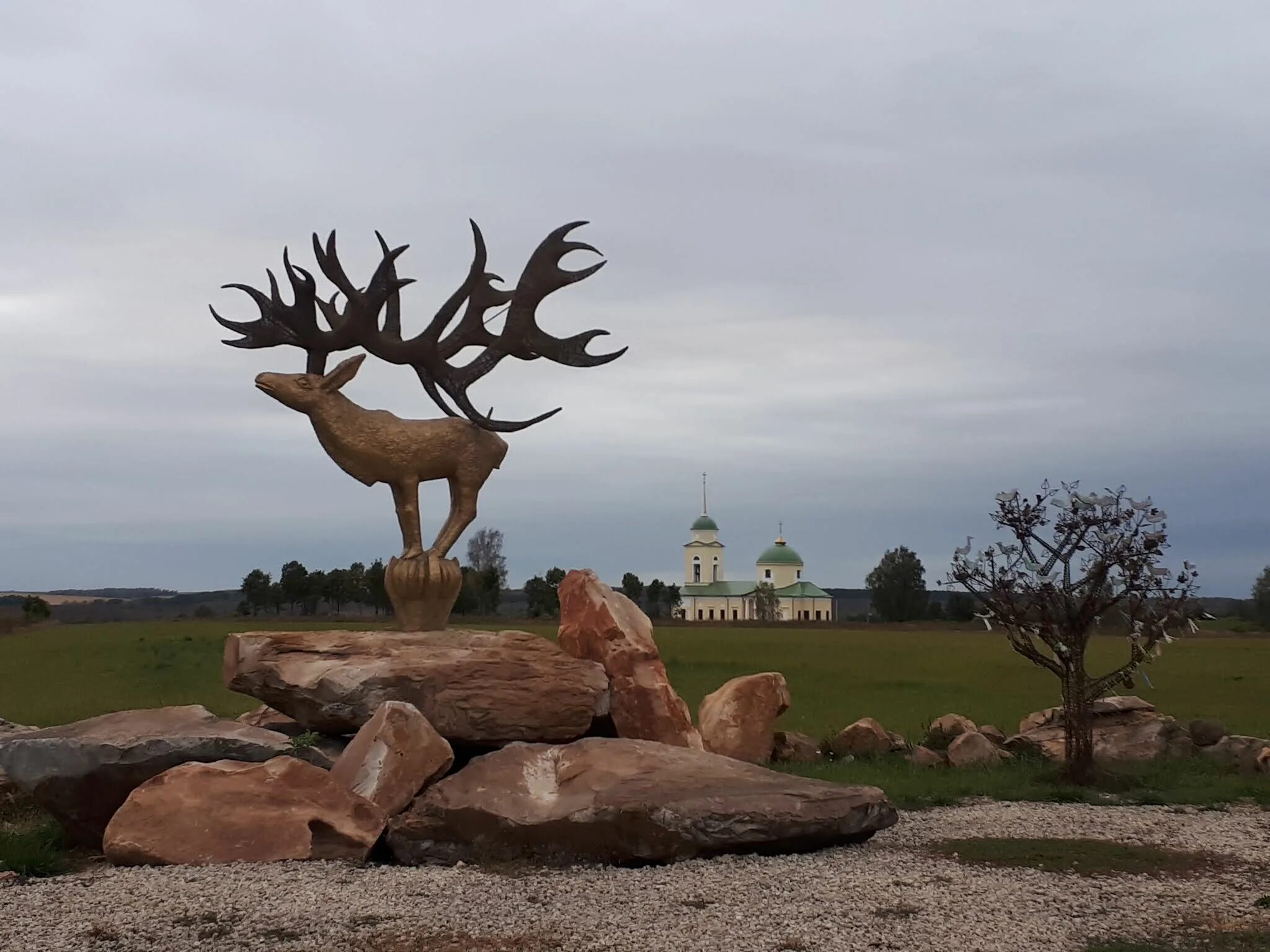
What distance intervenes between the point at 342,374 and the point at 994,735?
10064mm

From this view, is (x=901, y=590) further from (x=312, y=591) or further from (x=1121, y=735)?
(x=1121, y=735)

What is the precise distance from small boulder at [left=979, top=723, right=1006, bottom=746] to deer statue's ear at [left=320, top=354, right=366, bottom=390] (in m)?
9.42

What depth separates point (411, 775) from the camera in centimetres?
986

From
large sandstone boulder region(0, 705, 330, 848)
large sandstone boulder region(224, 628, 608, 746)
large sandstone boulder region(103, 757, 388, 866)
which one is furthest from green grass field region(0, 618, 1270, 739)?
large sandstone boulder region(103, 757, 388, 866)

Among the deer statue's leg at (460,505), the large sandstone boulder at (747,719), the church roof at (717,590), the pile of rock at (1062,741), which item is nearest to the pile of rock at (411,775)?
the deer statue's leg at (460,505)

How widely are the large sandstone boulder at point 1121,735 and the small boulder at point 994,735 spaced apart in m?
0.32

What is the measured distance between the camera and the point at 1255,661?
37125 mm

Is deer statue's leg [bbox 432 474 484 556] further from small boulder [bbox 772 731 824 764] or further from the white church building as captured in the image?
the white church building

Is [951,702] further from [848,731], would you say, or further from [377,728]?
[377,728]

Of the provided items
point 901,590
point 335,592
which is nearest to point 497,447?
point 335,592

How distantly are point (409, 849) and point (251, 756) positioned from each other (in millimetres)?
1925

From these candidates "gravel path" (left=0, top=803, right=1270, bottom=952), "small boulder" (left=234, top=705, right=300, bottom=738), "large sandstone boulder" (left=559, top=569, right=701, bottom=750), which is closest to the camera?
"gravel path" (left=0, top=803, right=1270, bottom=952)

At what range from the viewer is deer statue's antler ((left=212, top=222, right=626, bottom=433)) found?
1282 centimetres

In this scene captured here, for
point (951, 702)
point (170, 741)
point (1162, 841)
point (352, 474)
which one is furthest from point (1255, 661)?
point (170, 741)
